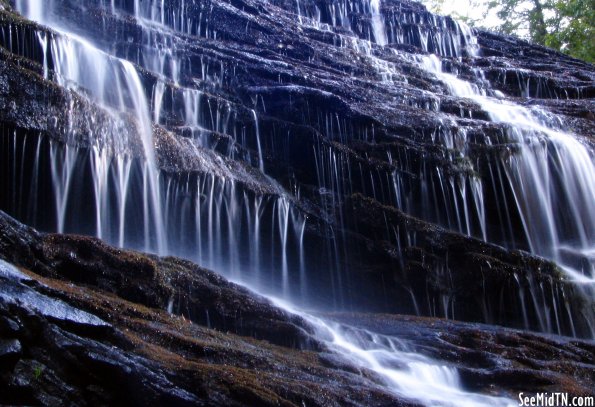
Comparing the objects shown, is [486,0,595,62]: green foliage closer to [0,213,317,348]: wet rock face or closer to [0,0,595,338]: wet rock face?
[0,0,595,338]: wet rock face

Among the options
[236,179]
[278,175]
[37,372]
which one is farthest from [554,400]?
[278,175]

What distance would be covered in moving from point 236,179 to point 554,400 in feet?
22.0

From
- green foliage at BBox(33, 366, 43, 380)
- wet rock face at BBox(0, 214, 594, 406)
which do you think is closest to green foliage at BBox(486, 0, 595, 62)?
wet rock face at BBox(0, 214, 594, 406)

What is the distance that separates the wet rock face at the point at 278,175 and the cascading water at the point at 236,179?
4 centimetres

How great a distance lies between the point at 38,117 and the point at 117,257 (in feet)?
11.8

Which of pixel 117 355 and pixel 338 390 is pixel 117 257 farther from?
pixel 338 390

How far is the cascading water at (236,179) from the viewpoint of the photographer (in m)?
10.3

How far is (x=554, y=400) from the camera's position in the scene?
23.8 ft

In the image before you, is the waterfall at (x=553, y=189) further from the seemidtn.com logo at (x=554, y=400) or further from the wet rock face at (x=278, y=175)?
the seemidtn.com logo at (x=554, y=400)

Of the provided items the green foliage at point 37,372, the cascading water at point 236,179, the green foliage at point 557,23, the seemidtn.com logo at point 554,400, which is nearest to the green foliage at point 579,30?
the green foliage at point 557,23

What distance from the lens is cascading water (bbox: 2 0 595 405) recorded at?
10258mm

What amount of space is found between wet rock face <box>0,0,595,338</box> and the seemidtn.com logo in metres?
3.25

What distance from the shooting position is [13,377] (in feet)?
14.0

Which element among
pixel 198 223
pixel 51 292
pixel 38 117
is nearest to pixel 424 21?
pixel 198 223
